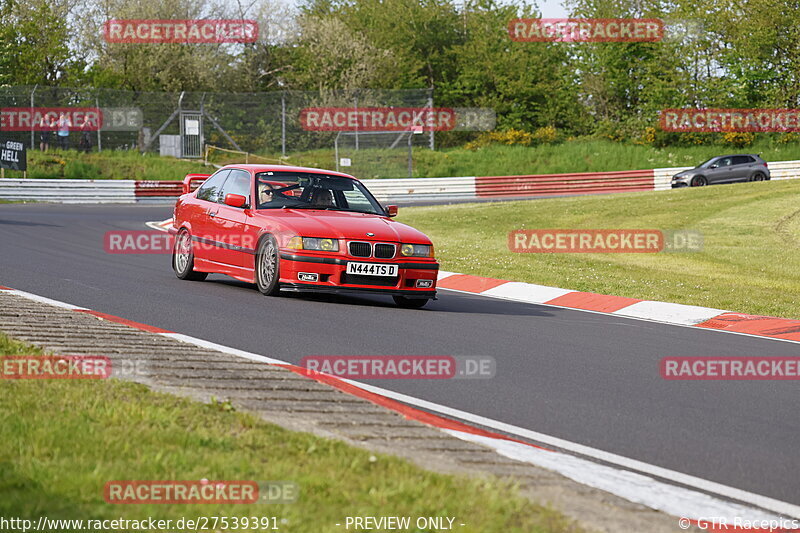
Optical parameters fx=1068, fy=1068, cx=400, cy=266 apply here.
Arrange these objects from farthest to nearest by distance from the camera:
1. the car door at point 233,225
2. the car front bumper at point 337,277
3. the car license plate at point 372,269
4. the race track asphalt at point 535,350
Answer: the car door at point 233,225 → the car license plate at point 372,269 → the car front bumper at point 337,277 → the race track asphalt at point 535,350

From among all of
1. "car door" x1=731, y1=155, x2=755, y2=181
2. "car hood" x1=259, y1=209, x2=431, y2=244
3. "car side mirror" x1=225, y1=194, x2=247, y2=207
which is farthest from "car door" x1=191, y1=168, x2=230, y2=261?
"car door" x1=731, y1=155, x2=755, y2=181

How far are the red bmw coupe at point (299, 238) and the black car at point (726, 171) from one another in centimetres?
3081

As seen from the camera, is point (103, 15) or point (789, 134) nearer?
point (789, 134)

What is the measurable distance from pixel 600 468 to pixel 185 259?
365 inches

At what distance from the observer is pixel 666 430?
20.6 feet

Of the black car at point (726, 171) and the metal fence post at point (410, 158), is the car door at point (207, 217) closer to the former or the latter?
the metal fence post at point (410, 158)

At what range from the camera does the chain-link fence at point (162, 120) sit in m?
39.2

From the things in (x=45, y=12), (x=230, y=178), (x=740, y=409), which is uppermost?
(x=45, y=12)

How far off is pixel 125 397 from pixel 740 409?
398cm

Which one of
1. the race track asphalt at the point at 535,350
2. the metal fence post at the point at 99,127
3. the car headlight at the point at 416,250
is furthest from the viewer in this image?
the metal fence post at the point at 99,127

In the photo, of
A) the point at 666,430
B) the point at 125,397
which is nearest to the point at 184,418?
the point at 125,397

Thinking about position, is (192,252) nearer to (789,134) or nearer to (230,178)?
(230,178)

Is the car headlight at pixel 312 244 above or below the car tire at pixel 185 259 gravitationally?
above

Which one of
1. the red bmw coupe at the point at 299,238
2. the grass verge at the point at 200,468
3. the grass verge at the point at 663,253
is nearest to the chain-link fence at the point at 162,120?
the grass verge at the point at 663,253
